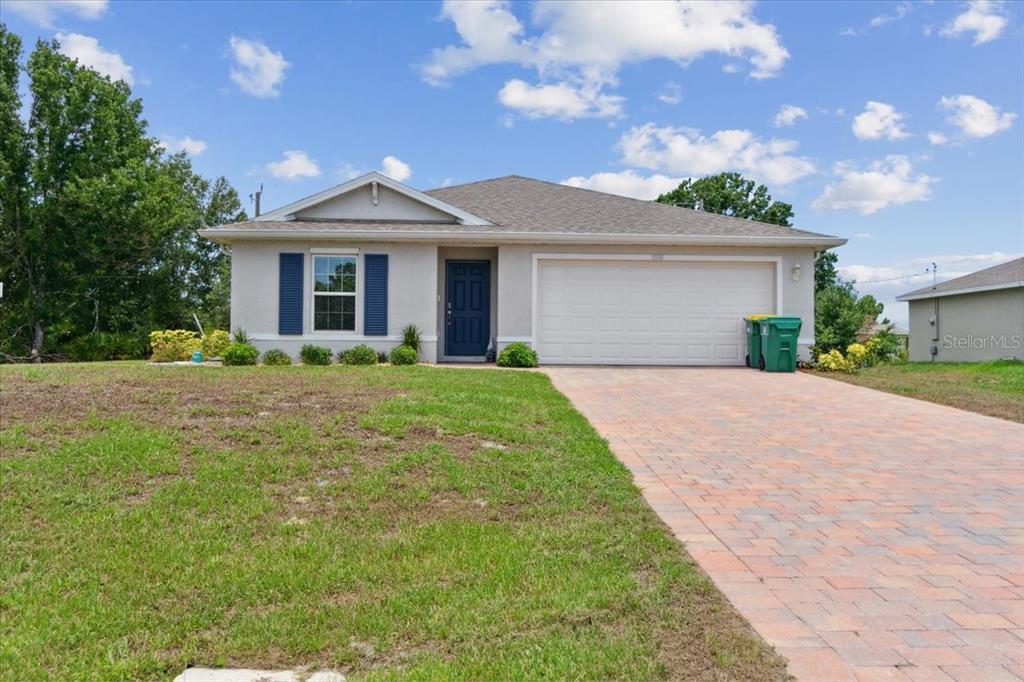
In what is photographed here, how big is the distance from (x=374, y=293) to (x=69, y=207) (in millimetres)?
12213

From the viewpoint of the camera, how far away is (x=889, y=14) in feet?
37.7

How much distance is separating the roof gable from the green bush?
7018 millimetres

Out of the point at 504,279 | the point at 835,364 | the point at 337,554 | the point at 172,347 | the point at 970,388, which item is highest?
the point at 504,279

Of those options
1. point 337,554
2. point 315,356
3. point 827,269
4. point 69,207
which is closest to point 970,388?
point 337,554

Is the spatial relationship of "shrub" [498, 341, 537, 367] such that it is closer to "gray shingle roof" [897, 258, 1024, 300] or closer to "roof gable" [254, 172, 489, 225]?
"roof gable" [254, 172, 489, 225]

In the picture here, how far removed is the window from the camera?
→ 1309 centimetres

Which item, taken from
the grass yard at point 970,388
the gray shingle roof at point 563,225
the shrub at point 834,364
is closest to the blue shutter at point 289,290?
the gray shingle roof at point 563,225

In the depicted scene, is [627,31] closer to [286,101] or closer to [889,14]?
[889,14]

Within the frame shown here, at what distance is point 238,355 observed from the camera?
39.6 feet

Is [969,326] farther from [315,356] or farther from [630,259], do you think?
[315,356]

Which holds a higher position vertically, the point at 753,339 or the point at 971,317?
the point at 971,317

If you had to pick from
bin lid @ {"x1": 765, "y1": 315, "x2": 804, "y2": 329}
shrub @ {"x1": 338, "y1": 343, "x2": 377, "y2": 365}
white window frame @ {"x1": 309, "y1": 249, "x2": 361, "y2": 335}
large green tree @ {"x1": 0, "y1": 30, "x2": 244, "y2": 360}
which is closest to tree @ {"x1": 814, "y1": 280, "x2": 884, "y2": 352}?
bin lid @ {"x1": 765, "y1": 315, "x2": 804, "y2": 329}

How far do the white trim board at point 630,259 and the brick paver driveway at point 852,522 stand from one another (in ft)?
17.4

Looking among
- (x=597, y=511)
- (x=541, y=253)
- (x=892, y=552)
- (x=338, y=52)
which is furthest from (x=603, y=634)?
(x=338, y=52)
